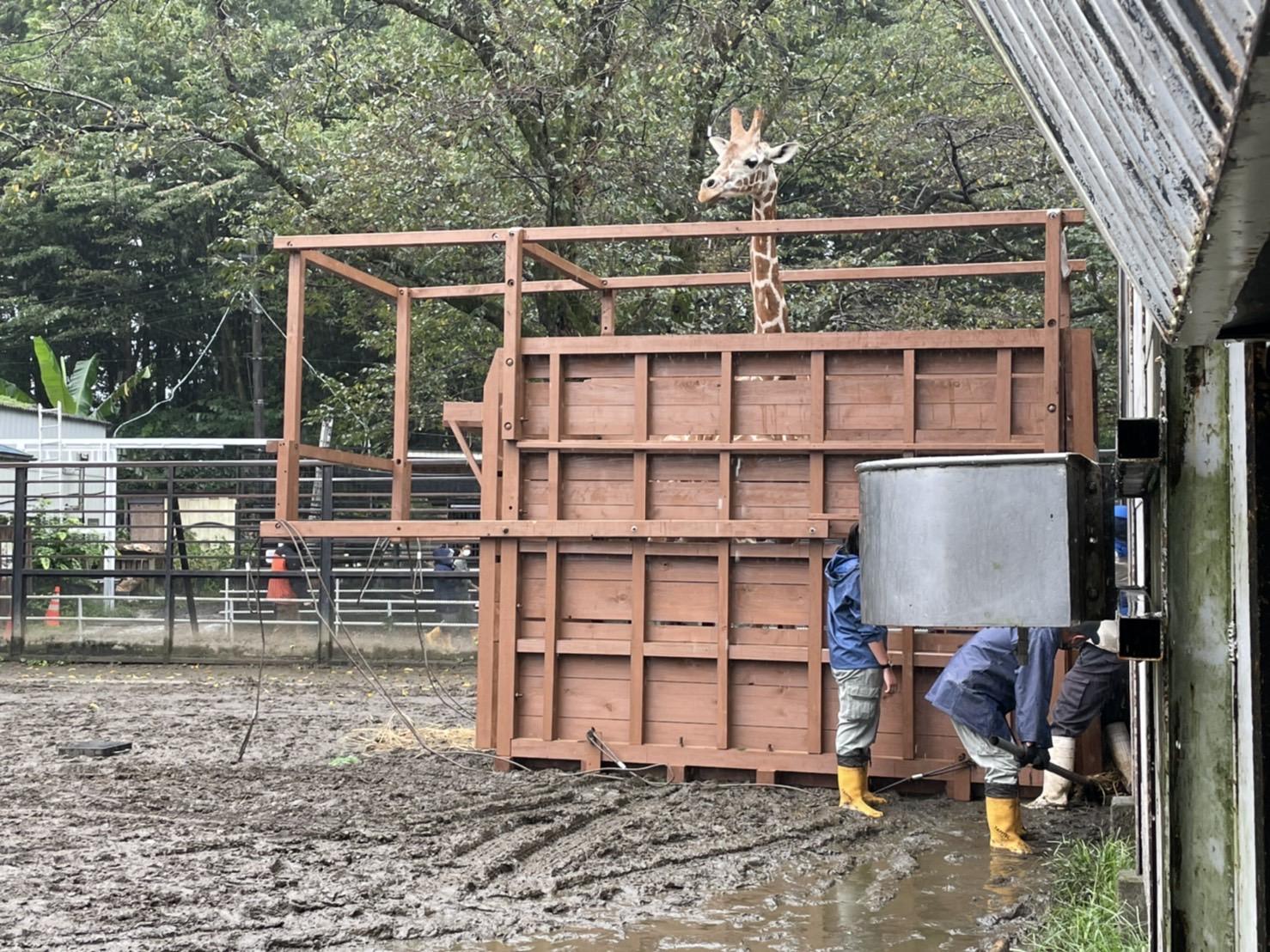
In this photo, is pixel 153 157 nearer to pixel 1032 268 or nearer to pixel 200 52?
pixel 200 52

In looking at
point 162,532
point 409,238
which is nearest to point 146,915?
point 409,238

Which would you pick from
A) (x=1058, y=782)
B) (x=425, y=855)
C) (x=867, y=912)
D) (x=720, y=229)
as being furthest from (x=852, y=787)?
(x=720, y=229)

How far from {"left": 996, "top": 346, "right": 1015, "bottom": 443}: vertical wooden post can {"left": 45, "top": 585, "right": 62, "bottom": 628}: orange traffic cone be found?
492 inches

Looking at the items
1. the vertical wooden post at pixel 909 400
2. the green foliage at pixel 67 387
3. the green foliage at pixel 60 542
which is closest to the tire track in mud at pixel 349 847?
the vertical wooden post at pixel 909 400

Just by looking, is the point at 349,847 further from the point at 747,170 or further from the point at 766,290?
the point at 747,170

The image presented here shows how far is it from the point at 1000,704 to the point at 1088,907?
1.76 metres

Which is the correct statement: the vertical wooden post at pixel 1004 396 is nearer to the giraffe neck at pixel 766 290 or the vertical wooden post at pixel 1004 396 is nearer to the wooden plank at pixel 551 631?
the giraffe neck at pixel 766 290

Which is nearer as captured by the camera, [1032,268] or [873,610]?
[873,610]

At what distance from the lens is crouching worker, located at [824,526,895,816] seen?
7.22m

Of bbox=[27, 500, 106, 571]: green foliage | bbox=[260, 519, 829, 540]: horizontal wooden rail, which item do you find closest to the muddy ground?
bbox=[260, 519, 829, 540]: horizontal wooden rail

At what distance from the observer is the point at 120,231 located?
3416 cm

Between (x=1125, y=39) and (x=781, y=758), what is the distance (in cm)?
679

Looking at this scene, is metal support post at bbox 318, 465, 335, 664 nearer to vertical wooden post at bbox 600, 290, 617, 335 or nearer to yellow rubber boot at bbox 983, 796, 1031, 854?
vertical wooden post at bbox 600, 290, 617, 335

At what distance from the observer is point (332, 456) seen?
859 cm
